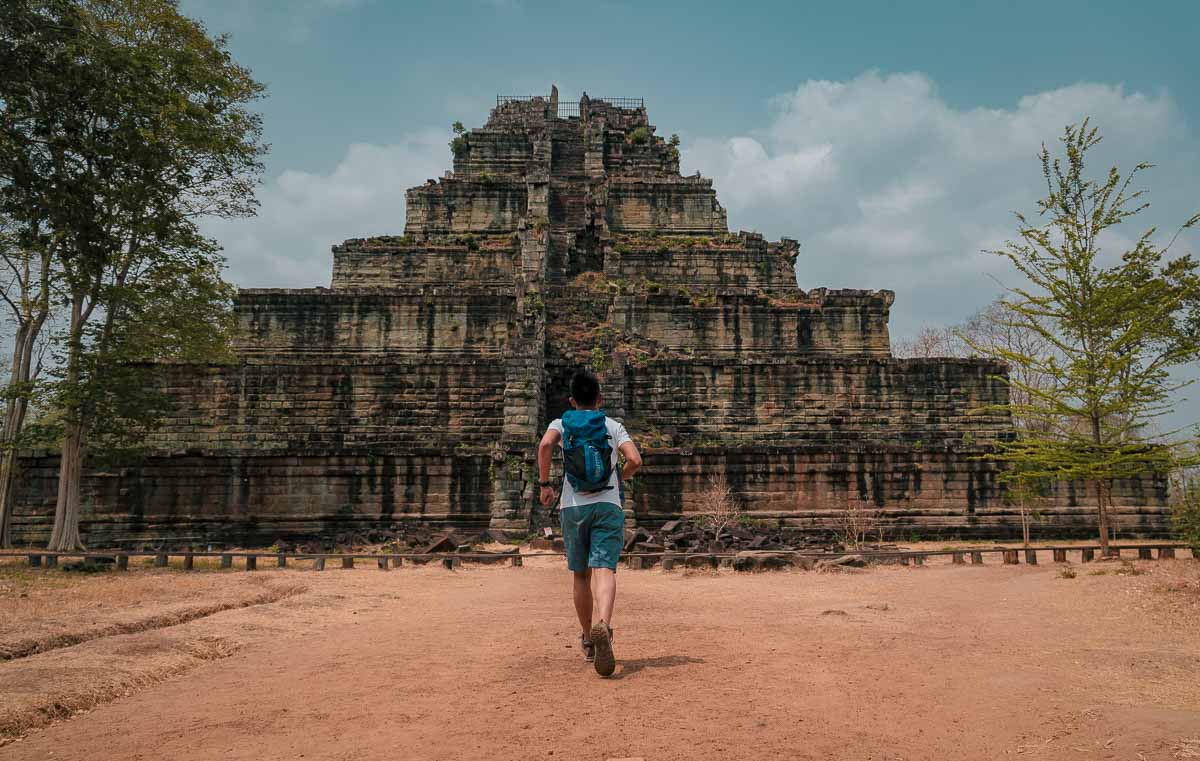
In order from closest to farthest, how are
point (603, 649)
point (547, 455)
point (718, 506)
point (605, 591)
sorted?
point (603, 649) → point (605, 591) → point (547, 455) → point (718, 506)

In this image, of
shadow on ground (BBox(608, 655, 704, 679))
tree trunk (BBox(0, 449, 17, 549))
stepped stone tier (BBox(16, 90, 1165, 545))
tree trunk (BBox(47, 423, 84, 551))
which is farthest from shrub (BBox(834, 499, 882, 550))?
tree trunk (BBox(0, 449, 17, 549))

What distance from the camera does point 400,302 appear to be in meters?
26.3

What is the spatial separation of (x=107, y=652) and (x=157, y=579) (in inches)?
242

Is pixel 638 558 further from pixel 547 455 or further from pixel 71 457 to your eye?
pixel 71 457

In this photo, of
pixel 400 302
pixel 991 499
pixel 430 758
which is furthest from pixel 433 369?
pixel 430 758

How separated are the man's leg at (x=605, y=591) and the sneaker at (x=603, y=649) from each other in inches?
3.8

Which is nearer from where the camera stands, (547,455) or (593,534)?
(593,534)

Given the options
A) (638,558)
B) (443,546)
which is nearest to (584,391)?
(638,558)

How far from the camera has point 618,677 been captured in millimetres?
4945

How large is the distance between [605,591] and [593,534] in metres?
0.40

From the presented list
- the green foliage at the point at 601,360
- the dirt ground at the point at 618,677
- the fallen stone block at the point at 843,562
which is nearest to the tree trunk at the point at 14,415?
the dirt ground at the point at 618,677

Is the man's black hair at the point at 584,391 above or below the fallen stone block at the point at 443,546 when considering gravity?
above

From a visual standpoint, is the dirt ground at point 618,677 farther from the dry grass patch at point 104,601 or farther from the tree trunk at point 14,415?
the tree trunk at point 14,415

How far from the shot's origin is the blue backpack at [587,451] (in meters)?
5.32
